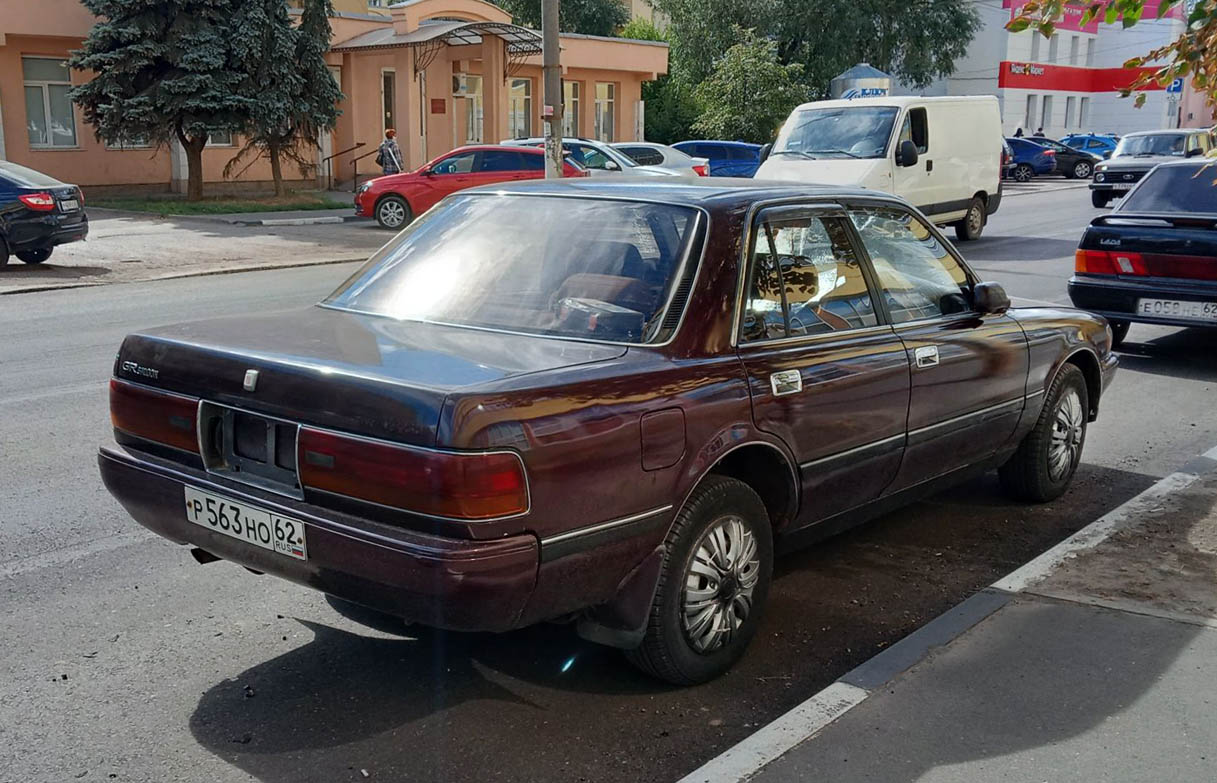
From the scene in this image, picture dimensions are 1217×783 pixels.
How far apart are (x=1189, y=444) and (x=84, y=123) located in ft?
85.2

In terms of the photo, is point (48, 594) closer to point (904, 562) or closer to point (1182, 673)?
point (904, 562)

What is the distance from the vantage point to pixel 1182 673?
4023 mm

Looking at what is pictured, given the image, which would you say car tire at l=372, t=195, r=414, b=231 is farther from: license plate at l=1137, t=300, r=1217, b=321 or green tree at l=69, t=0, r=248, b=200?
license plate at l=1137, t=300, r=1217, b=321

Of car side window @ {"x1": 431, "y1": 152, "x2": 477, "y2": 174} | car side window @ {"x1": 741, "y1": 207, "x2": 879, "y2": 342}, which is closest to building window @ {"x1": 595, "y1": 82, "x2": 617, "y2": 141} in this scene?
car side window @ {"x1": 431, "y1": 152, "x2": 477, "y2": 174}

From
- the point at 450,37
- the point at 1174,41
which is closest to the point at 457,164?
the point at 450,37

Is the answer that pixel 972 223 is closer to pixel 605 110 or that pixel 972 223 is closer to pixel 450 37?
pixel 450 37

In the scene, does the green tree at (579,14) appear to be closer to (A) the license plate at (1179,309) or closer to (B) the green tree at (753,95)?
(B) the green tree at (753,95)

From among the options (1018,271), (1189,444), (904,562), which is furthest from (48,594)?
(1018,271)

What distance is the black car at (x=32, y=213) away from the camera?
623 inches

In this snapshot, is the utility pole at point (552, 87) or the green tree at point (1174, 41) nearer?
the green tree at point (1174, 41)

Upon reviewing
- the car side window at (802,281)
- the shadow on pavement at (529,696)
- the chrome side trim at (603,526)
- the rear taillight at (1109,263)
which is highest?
the car side window at (802,281)

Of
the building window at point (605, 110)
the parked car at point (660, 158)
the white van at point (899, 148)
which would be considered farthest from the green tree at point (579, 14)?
the white van at point (899, 148)

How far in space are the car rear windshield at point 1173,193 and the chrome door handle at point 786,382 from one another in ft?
22.9

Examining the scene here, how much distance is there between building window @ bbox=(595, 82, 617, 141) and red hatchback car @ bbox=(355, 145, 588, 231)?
59.4ft
